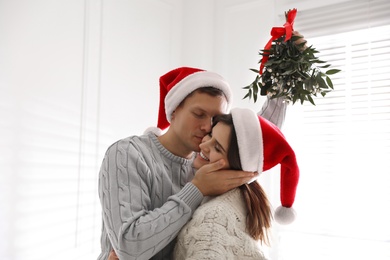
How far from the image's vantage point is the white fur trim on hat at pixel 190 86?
4.66ft

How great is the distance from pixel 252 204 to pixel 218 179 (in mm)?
135

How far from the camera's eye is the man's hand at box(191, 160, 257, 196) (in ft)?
3.99

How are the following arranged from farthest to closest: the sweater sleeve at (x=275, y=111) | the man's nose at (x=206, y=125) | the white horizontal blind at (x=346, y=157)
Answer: the white horizontal blind at (x=346, y=157) → the sweater sleeve at (x=275, y=111) → the man's nose at (x=206, y=125)

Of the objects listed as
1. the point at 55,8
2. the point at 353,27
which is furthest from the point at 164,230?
the point at 353,27

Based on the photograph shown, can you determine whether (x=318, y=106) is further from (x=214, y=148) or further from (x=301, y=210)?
(x=214, y=148)

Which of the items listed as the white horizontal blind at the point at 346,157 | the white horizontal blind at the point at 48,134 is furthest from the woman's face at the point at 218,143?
the white horizontal blind at the point at 346,157

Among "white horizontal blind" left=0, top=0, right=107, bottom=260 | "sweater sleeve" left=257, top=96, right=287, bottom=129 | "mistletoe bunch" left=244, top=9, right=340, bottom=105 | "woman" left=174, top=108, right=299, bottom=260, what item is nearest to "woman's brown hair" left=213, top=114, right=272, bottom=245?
"woman" left=174, top=108, right=299, bottom=260

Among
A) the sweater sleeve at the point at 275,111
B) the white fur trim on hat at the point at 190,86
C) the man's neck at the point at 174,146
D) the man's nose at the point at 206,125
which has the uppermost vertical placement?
the white fur trim on hat at the point at 190,86

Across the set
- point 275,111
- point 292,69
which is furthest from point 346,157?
point 292,69

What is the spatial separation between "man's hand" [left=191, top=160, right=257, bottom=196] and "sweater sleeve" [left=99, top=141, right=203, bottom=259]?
30 mm

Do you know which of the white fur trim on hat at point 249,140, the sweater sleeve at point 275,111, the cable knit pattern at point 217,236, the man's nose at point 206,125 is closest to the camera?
the cable knit pattern at point 217,236

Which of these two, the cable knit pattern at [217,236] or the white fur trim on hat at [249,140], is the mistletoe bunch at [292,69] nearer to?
the white fur trim on hat at [249,140]

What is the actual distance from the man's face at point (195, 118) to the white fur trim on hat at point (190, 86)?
0.02 metres

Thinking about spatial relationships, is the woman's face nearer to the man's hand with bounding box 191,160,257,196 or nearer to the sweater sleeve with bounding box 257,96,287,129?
the man's hand with bounding box 191,160,257,196
